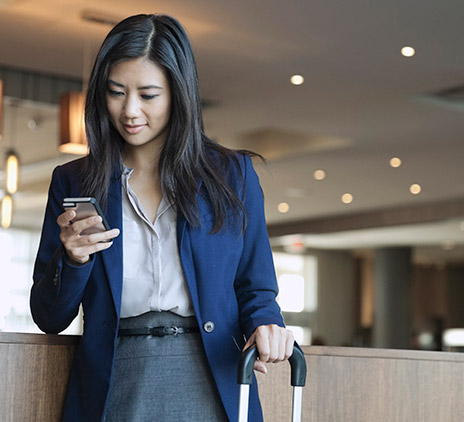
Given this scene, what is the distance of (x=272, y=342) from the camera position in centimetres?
141

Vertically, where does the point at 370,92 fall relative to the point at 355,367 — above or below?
above

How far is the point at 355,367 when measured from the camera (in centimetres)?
221

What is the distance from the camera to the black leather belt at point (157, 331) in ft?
4.76

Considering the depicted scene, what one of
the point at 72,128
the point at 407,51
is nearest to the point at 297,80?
the point at 407,51

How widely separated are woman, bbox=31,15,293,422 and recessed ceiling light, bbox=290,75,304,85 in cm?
570

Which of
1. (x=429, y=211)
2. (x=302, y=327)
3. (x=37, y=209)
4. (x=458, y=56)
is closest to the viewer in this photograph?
(x=458, y=56)

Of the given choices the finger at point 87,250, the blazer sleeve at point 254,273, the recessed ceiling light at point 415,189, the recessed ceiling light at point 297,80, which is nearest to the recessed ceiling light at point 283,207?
the recessed ceiling light at point 415,189

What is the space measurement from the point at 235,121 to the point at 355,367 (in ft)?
21.6

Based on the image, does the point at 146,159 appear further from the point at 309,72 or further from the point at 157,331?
the point at 309,72

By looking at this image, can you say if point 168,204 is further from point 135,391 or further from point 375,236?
point 375,236

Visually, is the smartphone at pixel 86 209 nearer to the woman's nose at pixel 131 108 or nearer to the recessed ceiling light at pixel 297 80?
the woman's nose at pixel 131 108

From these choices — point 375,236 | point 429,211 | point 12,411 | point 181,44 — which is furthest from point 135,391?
point 375,236

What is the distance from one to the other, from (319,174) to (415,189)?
1.52 metres

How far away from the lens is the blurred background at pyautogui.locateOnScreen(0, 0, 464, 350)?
5.83m
